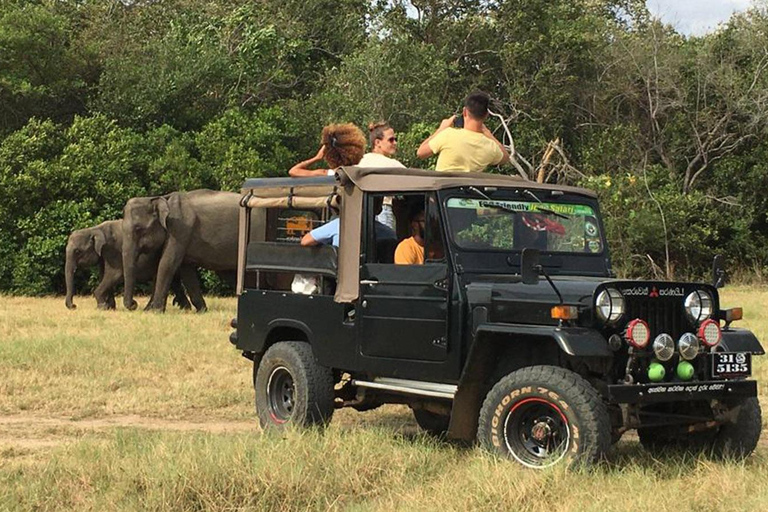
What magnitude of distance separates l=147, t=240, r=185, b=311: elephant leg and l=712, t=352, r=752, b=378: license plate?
1439cm

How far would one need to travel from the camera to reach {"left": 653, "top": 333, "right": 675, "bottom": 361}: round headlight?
276 inches

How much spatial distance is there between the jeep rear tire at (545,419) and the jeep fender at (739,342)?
1.17 metres

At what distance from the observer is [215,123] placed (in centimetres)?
2664

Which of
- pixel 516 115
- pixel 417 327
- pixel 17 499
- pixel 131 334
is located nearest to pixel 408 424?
pixel 417 327

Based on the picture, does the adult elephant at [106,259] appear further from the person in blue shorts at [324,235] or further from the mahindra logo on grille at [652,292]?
the mahindra logo on grille at [652,292]

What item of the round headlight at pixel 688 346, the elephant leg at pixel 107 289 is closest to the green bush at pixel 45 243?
the elephant leg at pixel 107 289

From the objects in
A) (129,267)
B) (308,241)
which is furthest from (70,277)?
(308,241)

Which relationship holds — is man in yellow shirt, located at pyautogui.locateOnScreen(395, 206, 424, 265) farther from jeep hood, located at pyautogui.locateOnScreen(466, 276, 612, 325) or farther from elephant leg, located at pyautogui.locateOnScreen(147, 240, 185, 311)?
elephant leg, located at pyautogui.locateOnScreen(147, 240, 185, 311)

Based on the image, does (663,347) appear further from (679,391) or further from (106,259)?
(106,259)

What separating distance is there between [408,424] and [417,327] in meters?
2.33

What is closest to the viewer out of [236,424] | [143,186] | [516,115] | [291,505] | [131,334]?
[291,505]

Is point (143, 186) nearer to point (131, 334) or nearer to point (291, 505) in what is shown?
point (131, 334)

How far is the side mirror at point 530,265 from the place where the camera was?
7250mm

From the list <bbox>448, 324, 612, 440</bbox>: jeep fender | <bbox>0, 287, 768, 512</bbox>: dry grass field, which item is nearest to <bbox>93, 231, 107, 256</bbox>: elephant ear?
<bbox>0, 287, 768, 512</bbox>: dry grass field
